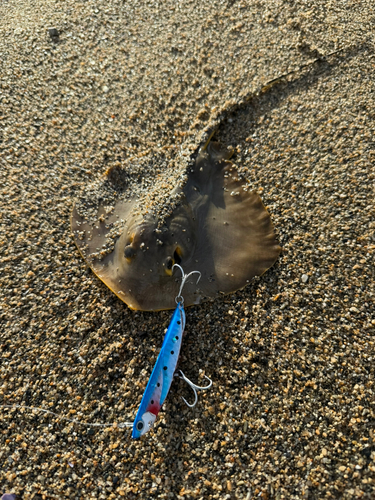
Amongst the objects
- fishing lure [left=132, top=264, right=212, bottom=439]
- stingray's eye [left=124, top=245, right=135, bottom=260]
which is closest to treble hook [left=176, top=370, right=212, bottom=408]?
fishing lure [left=132, top=264, right=212, bottom=439]

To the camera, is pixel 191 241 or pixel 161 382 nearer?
pixel 161 382

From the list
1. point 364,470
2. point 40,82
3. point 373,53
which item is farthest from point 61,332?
point 373,53

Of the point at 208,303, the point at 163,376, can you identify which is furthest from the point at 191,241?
the point at 163,376

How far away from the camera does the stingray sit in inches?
97.4

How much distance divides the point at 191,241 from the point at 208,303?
0.49 metres

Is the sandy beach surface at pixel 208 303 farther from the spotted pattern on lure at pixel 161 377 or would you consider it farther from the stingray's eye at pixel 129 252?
the stingray's eye at pixel 129 252

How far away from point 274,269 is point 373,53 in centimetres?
236

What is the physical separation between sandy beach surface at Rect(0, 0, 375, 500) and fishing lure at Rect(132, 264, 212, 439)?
159 millimetres

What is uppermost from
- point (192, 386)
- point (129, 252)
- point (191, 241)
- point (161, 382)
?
point (129, 252)

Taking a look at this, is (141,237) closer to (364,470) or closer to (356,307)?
(356,307)

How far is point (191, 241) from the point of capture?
2686mm

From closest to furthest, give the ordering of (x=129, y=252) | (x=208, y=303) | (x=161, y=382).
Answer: (x=161, y=382) < (x=129, y=252) < (x=208, y=303)

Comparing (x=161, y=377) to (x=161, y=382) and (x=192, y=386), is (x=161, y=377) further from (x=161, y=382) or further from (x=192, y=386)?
(x=192, y=386)

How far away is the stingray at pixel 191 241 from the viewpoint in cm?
247
